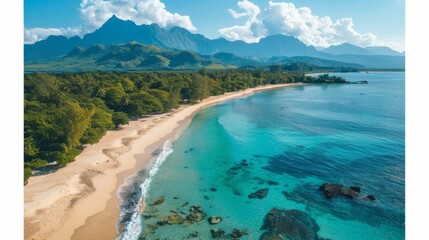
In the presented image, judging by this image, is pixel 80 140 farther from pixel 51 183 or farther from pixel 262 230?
pixel 262 230

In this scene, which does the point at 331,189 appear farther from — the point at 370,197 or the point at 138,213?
the point at 138,213

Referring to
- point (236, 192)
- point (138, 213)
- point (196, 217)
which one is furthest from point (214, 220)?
point (138, 213)

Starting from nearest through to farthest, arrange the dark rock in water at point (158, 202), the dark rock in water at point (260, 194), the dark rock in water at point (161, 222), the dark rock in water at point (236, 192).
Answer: the dark rock in water at point (161, 222) → the dark rock in water at point (158, 202) → the dark rock in water at point (260, 194) → the dark rock in water at point (236, 192)

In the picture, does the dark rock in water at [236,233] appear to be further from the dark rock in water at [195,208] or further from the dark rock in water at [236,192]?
the dark rock in water at [236,192]

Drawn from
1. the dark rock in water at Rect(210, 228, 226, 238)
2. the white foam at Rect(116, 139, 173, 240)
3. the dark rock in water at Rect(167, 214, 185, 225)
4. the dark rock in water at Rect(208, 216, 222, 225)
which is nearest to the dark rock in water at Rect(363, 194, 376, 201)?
the dark rock in water at Rect(208, 216, 222, 225)

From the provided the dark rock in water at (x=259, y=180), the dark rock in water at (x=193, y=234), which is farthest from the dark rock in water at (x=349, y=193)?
the dark rock in water at (x=193, y=234)

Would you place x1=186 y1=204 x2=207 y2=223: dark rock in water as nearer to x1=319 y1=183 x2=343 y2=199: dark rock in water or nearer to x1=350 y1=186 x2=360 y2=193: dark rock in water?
x1=319 y1=183 x2=343 y2=199: dark rock in water
